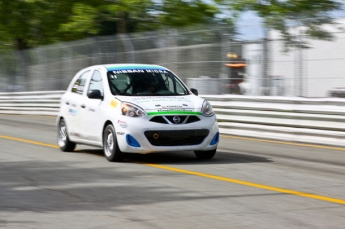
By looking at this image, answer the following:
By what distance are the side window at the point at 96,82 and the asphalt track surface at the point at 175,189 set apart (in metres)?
1.10

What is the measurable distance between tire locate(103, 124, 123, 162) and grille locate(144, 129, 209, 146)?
565 mm

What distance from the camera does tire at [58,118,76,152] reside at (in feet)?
47.0

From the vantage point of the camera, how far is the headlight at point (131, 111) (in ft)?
38.9

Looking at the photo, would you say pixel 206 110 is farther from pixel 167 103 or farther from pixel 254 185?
pixel 254 185

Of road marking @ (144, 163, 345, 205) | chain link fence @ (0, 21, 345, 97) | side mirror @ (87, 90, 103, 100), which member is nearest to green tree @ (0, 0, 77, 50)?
chain link fence @ (0, 21, 345, 97)

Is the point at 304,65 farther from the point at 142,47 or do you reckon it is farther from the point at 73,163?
the point at 142,47

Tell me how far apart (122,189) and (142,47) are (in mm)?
14928

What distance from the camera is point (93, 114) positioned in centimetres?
1290

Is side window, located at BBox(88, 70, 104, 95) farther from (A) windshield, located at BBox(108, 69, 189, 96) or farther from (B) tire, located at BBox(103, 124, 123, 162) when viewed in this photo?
(B) tire, located at BBox(103, 124, 123, 162)

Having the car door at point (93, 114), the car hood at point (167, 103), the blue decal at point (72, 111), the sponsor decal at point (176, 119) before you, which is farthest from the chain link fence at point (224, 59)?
the blue decal at point (72, 111)

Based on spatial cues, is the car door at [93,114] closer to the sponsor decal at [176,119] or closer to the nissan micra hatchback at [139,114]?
the nissan micra hatchback at [139,114]

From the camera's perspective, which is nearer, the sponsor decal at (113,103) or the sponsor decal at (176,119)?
the sponsor decal at (176,119)

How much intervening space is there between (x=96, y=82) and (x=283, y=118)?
474 centimetres

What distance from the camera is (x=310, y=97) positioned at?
15984 mm
